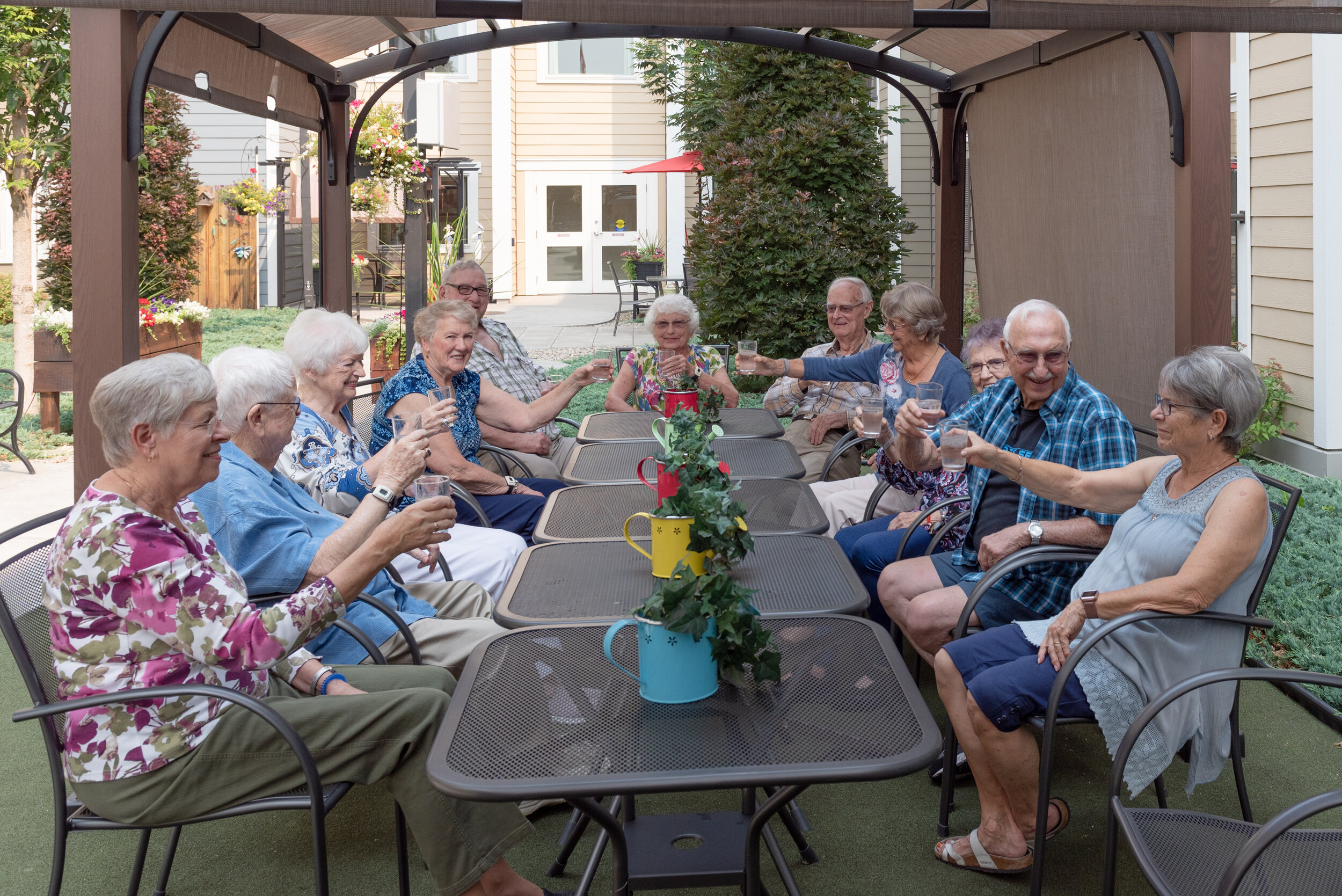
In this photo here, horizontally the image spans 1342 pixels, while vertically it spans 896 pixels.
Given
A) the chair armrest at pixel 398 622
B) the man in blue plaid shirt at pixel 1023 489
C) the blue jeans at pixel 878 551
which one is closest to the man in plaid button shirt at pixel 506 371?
the blue jeans at pixel 878 551

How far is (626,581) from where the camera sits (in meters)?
2.64

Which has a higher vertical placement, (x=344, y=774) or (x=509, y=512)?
(x=509, y=512)

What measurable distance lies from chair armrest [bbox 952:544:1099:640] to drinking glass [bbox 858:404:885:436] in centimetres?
54

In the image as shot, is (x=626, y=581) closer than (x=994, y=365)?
Yes

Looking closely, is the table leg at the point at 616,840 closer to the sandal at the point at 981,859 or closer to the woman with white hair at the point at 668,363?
the sandal at the point at 981,859

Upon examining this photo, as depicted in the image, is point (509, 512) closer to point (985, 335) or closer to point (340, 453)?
point (340, 453)

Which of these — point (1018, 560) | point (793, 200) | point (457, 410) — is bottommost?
point (1018, 560)

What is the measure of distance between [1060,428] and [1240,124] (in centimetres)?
478

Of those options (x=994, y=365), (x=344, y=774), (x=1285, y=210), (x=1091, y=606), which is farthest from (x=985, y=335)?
(x=1285, y=210)

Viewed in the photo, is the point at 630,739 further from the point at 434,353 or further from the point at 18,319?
the point at 18,319

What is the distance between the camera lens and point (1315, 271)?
5906mm

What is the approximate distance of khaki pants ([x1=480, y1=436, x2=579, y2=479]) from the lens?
180 inches

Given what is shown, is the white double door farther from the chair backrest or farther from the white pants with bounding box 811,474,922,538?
the white pants with bounding box 811,474,922,538

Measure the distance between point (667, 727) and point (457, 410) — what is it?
2304mm
